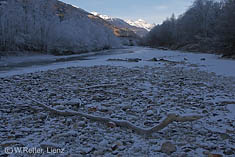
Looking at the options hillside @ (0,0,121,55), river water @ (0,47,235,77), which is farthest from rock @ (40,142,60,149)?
hillside @ (0,0,121,55)

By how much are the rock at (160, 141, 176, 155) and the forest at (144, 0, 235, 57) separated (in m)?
15.4

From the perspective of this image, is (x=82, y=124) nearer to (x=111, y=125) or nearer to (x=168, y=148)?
(x=111, y=125)

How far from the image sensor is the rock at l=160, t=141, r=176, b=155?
6.47 ft

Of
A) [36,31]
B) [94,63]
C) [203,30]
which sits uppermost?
[203,30]

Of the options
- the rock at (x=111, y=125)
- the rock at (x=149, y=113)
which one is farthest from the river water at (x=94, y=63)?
the rock at (x=111, y=125)

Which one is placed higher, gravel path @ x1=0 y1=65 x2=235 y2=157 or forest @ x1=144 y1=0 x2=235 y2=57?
forest @ x1=144 y1=0 x2=235 y2=57

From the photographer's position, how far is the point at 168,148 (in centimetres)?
201

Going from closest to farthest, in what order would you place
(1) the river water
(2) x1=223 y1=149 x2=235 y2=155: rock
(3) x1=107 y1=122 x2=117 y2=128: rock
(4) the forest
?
1. (2) x1=223 y1=149 x2=235 y2=155: rock
2. (3) x1=107 y1=122 x2=117 y2=128: rock
3. (1) the river water
4. (4) the forest

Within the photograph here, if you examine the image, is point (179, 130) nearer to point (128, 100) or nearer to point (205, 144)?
point (205, 144)

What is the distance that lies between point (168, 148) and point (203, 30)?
42.1m

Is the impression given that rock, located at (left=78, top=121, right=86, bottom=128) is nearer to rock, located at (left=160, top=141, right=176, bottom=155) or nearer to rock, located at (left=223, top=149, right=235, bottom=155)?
rock, located at (left=160, top=141, right=176, bottom=155)

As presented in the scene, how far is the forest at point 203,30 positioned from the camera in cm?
1502

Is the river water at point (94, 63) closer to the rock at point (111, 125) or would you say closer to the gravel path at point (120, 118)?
the gravel path at point (120, 118)

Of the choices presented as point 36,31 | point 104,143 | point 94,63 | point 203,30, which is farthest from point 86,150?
point 203,30
